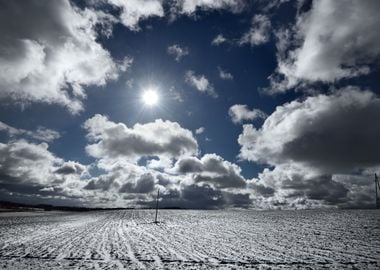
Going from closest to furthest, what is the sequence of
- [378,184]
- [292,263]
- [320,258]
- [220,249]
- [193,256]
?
[292,263] < [320,258] < [193,256] < [220,249] < [378,184]

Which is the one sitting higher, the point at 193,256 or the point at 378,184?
the point at 378,184

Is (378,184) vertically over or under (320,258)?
over

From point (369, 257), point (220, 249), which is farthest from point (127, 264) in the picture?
point (369, 257)

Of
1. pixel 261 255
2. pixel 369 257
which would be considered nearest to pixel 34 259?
pixel 261 255

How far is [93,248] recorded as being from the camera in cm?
1673

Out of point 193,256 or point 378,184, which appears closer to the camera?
point 193,256

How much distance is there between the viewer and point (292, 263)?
12.1 metres

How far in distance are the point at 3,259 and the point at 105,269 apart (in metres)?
6.34

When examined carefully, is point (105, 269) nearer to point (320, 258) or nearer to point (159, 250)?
point (159, 250)

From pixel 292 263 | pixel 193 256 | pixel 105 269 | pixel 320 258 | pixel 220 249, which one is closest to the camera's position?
pixel 105 269

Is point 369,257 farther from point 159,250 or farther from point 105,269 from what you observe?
point 105,269

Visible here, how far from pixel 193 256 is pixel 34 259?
8240 mm

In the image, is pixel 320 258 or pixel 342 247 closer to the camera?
pixel 320 258

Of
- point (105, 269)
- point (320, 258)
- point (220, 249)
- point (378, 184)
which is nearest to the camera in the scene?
point (105, 269)
